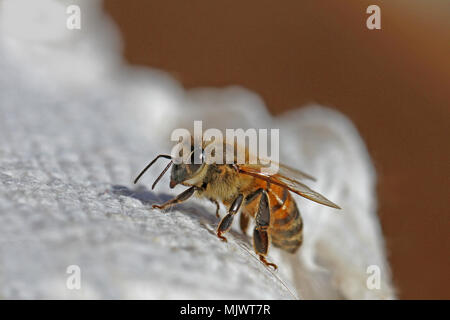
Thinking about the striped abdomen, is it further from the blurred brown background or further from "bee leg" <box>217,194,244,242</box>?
the blurred brown background

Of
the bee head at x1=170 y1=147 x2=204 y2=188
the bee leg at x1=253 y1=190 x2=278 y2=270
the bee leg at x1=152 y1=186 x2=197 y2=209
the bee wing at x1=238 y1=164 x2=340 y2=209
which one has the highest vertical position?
the bee head at x1=170 y1=147 x2=204 y2=188

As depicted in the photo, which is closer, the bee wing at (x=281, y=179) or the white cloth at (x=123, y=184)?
the white cloth at (x=123, y=184)

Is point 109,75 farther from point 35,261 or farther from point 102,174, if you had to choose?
point 35,261

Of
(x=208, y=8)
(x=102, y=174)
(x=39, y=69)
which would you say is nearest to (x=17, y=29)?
(x=39, y=69)

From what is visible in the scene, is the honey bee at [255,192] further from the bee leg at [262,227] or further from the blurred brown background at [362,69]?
the blurred brown background at [362,69]

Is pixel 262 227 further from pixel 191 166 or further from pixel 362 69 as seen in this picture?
pixel 362 69

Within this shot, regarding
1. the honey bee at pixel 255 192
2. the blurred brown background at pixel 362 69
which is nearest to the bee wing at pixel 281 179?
the honey bee at pixel 255 192

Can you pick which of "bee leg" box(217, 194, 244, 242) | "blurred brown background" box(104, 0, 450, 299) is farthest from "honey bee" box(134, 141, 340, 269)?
"blurred brown background" box(104, 0, 450, 299)

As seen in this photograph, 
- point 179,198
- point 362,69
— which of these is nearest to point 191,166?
point 179,198
